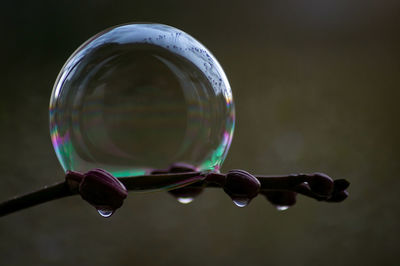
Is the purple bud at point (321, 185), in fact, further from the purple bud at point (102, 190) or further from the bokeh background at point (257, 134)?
the bokeh background at point (257, 134)

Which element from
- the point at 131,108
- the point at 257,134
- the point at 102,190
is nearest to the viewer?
the point at 102,190

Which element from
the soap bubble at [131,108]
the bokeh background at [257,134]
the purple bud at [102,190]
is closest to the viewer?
the purple bud at [102,190]

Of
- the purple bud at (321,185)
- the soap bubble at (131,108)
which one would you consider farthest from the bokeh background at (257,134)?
the purple bud at (321,185)

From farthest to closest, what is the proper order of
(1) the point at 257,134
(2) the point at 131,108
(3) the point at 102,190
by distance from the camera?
(1) the point at 257,134, (2) the point at 131,108, (3) the point at 102,190

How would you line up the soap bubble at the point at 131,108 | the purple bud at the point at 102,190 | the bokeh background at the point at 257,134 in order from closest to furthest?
the purple bud at the point at 102,190 < the soap bubble at the point at 131,108 < the bokeh background at the point at 257,134

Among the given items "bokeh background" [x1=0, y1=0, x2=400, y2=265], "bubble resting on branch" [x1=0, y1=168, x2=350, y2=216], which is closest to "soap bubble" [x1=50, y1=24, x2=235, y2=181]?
"bubble resting on branch" [x1=0, y1=168, x2=350, y2=216]

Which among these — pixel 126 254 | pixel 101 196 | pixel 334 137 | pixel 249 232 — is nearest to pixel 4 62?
pixel 126 254

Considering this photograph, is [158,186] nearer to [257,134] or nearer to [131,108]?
[131,108]

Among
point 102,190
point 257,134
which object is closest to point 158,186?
point 102,190
